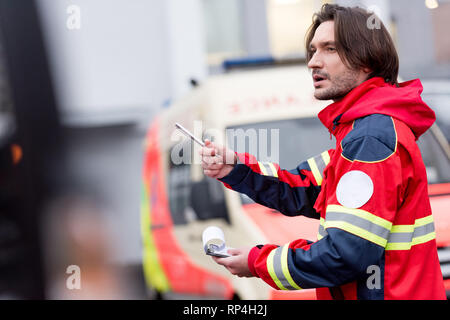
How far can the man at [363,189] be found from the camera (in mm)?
1604

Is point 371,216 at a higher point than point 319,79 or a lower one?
lower

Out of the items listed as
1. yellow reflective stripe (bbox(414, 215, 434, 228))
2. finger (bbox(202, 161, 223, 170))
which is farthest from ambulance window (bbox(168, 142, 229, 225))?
yellow reflective stripe (bbox(414, 215, 434, 228))

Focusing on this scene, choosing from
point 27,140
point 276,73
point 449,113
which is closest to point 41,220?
point 27,140

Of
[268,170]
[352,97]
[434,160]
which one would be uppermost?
[352,97]

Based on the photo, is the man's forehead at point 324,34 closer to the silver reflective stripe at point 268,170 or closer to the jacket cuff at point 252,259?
the silver reflective stripe at point 268,170

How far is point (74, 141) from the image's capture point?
19.0 feet

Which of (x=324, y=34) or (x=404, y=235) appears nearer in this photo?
(x=404, y=235)

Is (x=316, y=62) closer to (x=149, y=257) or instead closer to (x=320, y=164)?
(x=320, y=164)

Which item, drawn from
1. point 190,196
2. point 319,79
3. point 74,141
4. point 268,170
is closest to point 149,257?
point 190,196

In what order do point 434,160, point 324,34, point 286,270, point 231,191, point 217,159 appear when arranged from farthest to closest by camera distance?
point 434,160
point 231,191
point 217,159
point 324,34
point 286,270

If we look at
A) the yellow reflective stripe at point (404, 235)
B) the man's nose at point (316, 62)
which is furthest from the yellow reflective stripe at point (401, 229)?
the man's nose at point (316, 62)

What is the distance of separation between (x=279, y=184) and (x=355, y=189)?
1.77 feet

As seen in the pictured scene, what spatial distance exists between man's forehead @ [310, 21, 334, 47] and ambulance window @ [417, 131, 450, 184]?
1.86 m

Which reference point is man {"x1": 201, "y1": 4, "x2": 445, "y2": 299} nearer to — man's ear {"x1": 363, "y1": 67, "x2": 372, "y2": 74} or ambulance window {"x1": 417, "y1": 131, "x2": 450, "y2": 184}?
man's ear {"x1": 363, "y1": 67, "x2": 372, "y2": 74}
